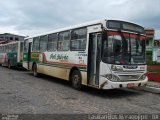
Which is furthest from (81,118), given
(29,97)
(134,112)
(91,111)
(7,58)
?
(7,58)

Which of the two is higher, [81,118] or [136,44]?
[136,44]

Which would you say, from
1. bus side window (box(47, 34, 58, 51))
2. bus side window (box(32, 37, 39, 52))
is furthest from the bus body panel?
bus side window (box(47, 34, 58, 51))

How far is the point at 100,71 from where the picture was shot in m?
11.7

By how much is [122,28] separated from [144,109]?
3.87m

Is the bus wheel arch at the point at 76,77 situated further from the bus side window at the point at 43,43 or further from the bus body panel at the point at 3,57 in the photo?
the bus body panel at the point at 3,57

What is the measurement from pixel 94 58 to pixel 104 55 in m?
0.81

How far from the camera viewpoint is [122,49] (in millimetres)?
11750

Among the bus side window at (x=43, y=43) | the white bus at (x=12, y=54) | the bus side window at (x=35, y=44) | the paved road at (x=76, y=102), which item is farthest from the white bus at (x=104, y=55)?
the white bus at (x=12, y=54)

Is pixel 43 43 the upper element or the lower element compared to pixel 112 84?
upper

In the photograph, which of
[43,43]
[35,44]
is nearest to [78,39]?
[43,43]

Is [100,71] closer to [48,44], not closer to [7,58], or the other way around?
[48,44]

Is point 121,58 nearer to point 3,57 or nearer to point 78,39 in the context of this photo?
point 78,39

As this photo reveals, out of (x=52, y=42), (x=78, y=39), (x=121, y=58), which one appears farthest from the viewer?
(x=52, y=42)

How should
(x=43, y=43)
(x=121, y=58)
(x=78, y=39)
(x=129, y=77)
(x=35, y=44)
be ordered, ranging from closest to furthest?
(x=121, y=58) < (x=129, y=77) < (x=78, y=39) < (x=43, y=43) < (x=35, y=44)
